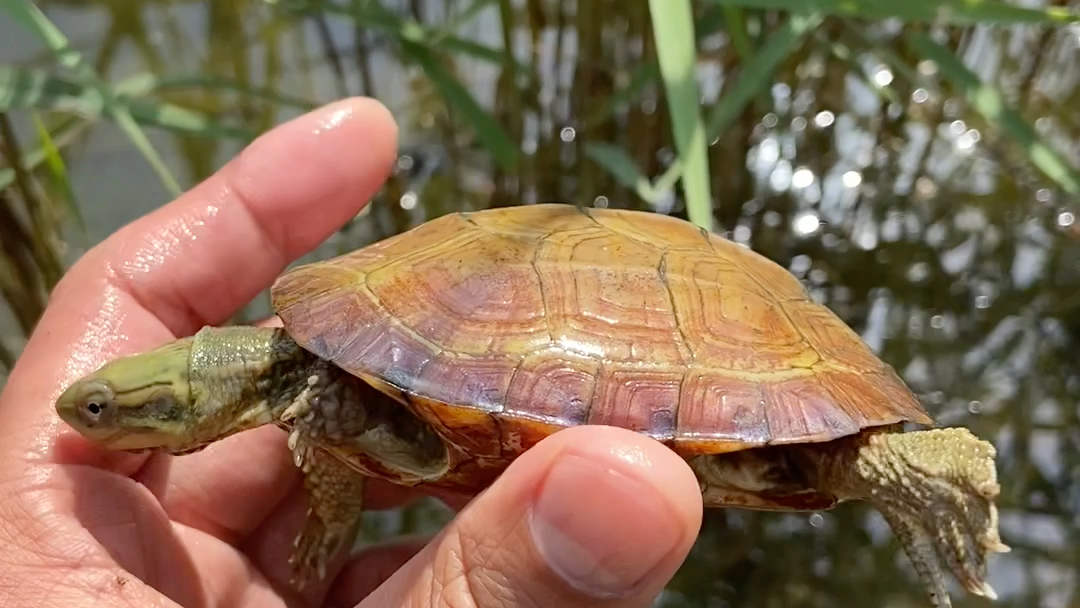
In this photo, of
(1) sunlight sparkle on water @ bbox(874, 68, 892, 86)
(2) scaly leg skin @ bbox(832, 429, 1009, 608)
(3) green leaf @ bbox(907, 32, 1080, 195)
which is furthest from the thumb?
(1) sunlight sparkle on water @ bbox(874, 68, 892, 86)

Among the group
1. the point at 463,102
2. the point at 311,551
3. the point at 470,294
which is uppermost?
the point at 463,102

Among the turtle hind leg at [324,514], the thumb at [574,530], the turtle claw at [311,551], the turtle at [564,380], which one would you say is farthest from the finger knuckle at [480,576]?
the turtle claw at [311,551]

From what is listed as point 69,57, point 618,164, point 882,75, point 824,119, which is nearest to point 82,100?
point 69,57

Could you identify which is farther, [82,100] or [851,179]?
[851,179]

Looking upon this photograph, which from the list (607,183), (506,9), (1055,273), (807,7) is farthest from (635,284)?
(1055,273)

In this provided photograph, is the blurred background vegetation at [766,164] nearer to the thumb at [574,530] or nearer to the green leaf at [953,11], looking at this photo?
the green leaf at [953,11]

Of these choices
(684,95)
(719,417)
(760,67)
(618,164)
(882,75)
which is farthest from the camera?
(882,75)

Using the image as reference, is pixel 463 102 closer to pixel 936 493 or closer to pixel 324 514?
pixel 324 514
